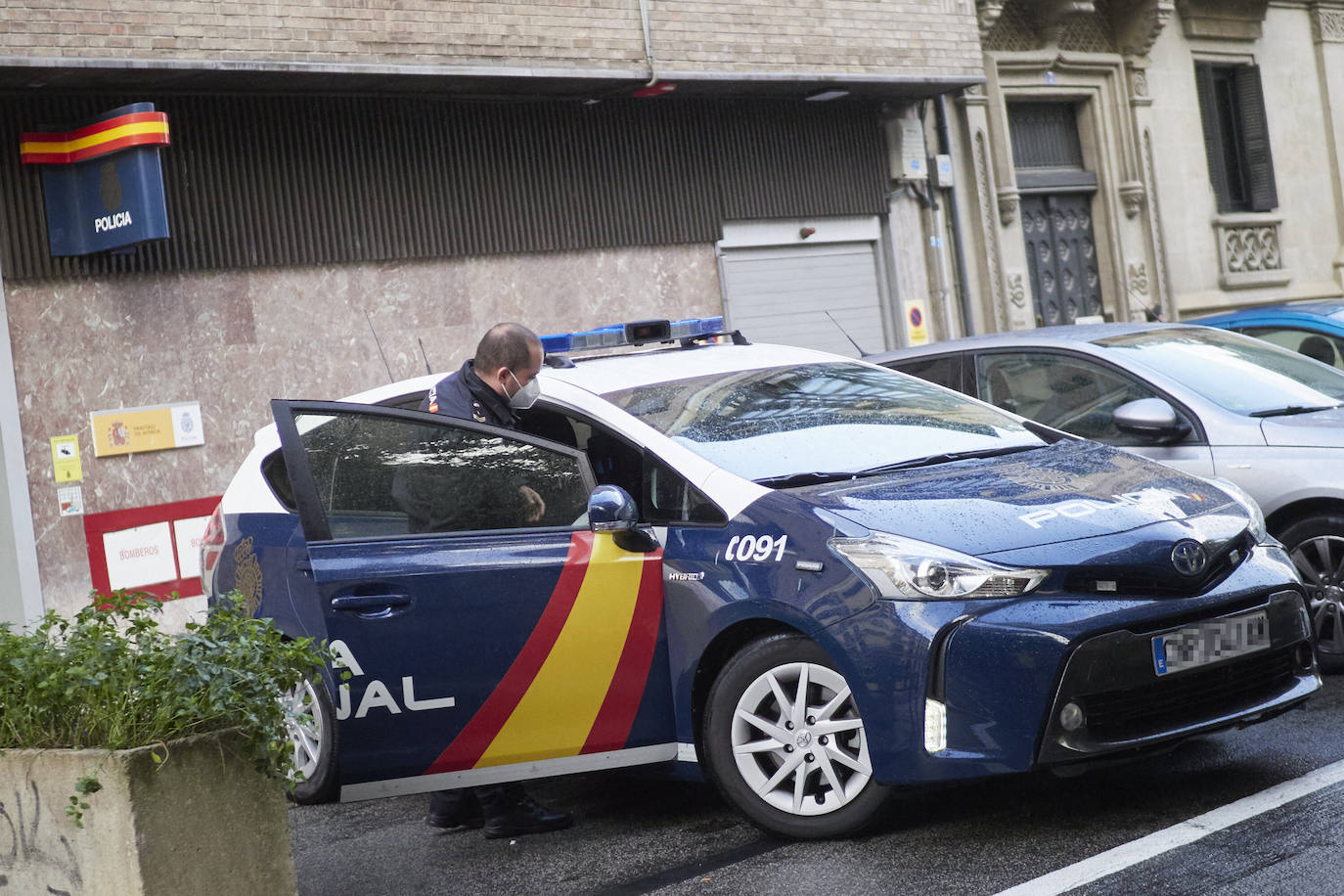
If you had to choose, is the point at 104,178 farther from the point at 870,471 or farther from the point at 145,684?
the point at 145,684

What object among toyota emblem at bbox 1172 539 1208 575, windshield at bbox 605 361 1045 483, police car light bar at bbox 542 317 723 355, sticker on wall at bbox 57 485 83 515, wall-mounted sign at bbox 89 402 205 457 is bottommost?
toyota emblem at bbox 1172 539 1208 575

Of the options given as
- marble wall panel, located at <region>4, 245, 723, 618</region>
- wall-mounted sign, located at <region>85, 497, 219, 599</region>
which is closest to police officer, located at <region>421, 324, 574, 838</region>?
marble wall panel, located at <region>4, 245, 723, 618</region>

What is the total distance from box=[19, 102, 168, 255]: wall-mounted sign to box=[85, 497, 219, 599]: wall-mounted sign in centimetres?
187

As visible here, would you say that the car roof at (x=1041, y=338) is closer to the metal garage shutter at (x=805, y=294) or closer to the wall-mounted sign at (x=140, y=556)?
the wall-mounted sign at (x=140, y=556)

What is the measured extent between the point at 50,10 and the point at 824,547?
7.73 metres

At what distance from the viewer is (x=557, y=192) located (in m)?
13.3

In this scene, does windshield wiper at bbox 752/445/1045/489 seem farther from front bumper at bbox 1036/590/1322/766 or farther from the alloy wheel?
front bumper at bbox 1036/590/1322/766

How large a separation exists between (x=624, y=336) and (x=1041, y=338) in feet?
7.39

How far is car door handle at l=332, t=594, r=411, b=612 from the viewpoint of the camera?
5.00 meters

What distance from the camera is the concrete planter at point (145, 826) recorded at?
12.6ft

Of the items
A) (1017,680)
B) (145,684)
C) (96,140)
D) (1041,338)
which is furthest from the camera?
(96,140)

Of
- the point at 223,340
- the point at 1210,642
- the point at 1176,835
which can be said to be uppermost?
the point at 223,340

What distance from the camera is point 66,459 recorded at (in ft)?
35.7

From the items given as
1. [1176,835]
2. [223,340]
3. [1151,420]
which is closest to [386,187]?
[223,340]
